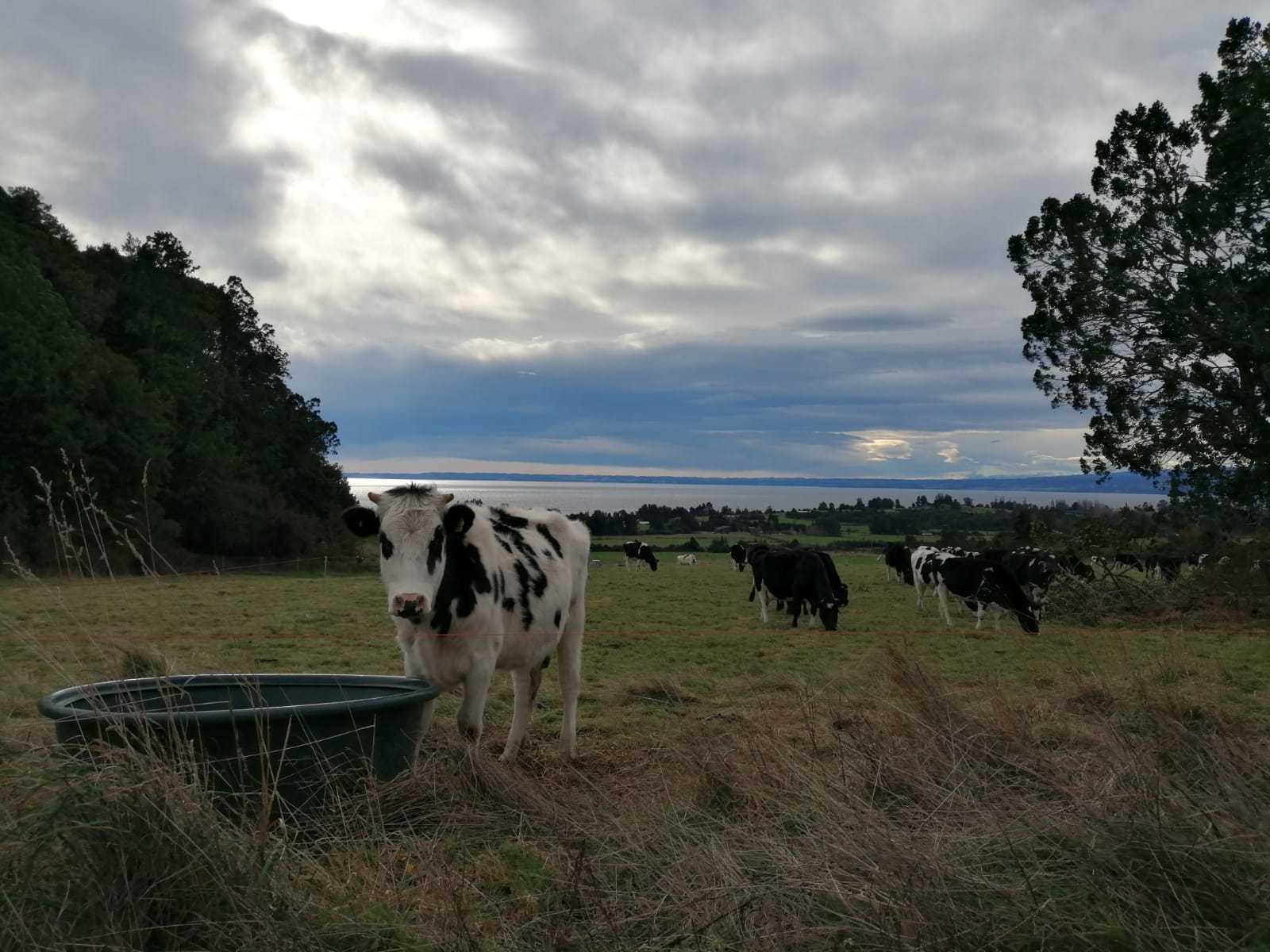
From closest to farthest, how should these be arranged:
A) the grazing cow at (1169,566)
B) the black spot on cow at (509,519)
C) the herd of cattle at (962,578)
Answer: the black spot on cow at (509,519) < the herd of cattle at (962,578) < the grazing cow at (1169,566)

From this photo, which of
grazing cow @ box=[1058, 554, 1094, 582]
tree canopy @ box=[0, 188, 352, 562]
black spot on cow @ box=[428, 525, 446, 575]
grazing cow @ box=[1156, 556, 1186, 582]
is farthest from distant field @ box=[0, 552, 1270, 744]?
tree canopy @ box=[0, 188, 352, 562]

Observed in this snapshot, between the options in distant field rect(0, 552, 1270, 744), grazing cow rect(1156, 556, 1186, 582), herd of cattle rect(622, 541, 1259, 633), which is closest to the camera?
distant field rect(0, 552, 1270, 744)

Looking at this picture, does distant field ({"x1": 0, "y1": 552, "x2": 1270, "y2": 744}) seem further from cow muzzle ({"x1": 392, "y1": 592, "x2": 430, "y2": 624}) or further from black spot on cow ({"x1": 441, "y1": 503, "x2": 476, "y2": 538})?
black spot on cow ({"x1": 441, "y1": 503, "x2": 476, "y2": 538})

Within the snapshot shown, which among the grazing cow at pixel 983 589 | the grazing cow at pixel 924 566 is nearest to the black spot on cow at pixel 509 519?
the grazing cow at pixel 983 589

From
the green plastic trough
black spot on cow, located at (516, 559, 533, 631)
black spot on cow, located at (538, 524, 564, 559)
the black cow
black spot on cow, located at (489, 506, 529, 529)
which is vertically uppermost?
black spot on cow, located at (489, 506, 529, 529)

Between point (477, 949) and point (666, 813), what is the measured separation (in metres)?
1.45

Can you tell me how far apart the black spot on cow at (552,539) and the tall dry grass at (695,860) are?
2.84 m

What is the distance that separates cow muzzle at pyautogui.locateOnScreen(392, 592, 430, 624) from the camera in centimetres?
514

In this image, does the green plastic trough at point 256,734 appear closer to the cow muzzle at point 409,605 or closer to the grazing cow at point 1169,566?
the cow muzzle at point 409,605

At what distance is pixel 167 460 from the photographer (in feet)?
114

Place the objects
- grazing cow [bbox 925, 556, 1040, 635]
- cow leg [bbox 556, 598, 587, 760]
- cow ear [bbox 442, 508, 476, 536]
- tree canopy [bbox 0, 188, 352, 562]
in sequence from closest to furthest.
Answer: cow ear [bbox 442, 508, 476, 536] → cow leg [bbox 556, 598, 587, 760] → grazing cow [bbox 925, 556, 1040, 635] → tree canopy [bbox 0, 188, 352, 562]

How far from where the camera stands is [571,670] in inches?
288

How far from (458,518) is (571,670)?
79.7 inches

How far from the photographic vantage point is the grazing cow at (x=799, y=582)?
60.5 ft
